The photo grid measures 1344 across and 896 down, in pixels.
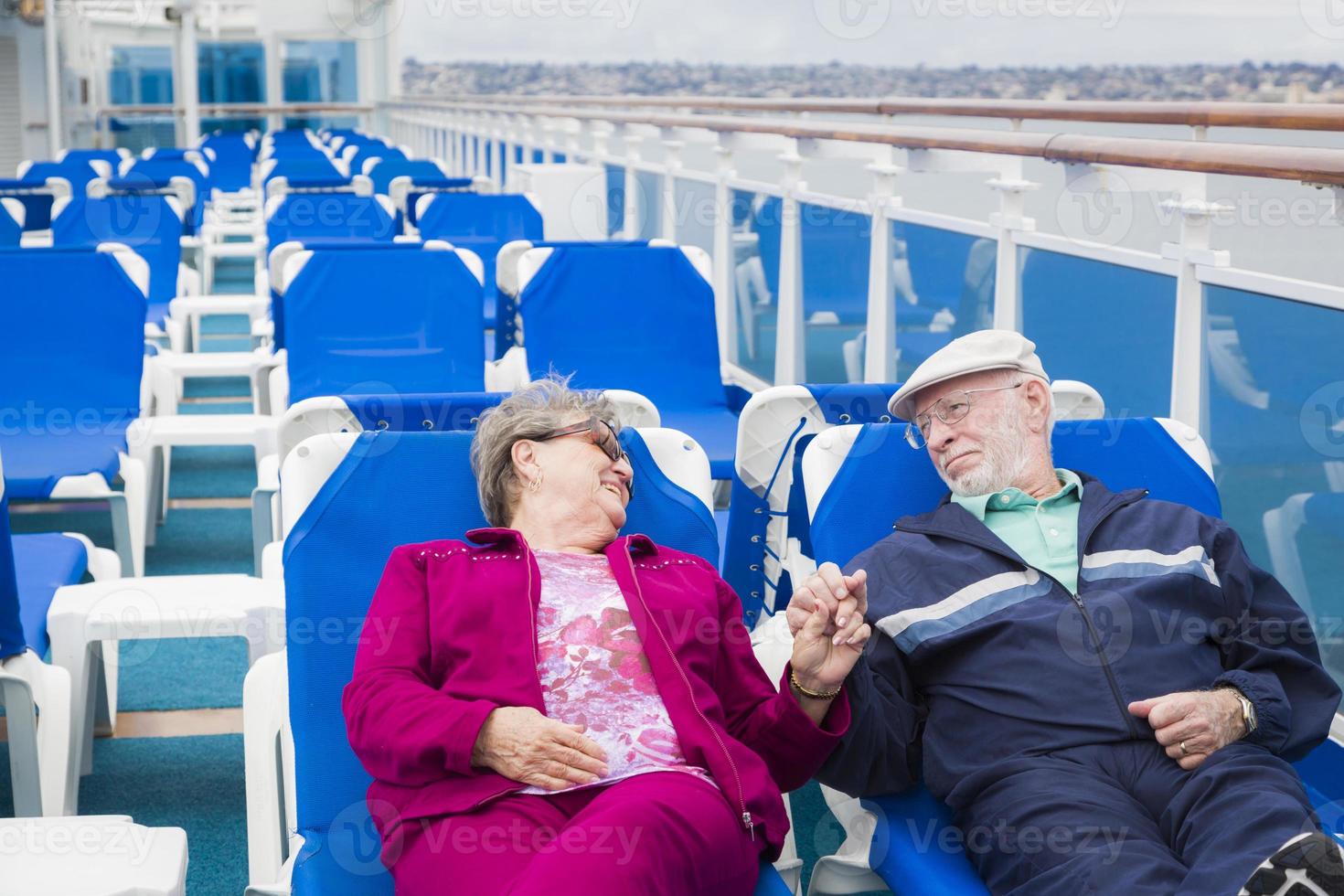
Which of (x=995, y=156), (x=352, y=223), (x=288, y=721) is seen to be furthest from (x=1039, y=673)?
(x=352, y=223)

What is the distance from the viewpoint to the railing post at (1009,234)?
352 cm

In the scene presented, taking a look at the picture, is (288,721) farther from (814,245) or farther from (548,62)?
(548,62)

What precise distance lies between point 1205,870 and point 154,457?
3.83 meters

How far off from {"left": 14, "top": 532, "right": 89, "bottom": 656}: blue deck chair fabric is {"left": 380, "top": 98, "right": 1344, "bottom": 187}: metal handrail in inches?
82.3

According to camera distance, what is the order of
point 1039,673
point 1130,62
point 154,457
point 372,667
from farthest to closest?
1. point 1130,62
2. point 154,457
3. point 1039,673
4. point 372,667

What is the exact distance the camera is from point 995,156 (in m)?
3.60

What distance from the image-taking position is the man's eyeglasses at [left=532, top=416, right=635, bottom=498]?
218 centimetres

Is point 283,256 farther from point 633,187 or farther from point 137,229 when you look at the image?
point 633,187

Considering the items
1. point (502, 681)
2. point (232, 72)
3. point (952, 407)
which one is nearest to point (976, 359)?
point (952, 407)

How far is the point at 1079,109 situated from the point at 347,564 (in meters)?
3.40

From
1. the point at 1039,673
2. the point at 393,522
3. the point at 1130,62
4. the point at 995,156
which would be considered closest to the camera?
the point at 1039,673

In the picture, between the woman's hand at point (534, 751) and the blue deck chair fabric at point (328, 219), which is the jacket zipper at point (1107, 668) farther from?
the blue deck chair fabric at point (328, 219)

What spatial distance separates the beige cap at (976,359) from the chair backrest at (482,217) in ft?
14.2

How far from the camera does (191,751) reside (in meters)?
3.25
